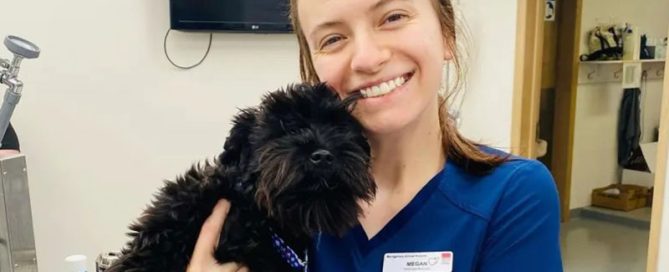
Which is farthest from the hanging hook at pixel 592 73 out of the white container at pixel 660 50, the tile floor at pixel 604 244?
the tile floor at pixel 604 244

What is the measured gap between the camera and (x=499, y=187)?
0.99 metres

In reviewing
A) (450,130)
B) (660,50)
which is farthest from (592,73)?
(450,130)

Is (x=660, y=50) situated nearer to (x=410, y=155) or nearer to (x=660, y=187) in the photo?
(x=660, y=187)

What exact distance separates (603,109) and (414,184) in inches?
201

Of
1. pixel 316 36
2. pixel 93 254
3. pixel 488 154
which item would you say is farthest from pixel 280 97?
pixel 93 254

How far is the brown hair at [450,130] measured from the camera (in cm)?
102

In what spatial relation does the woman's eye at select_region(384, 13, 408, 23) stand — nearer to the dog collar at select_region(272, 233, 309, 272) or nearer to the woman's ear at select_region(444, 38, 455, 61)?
the woman's ear at select_region(444, 38, 455, 61)

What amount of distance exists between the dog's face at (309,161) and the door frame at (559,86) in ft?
6.59

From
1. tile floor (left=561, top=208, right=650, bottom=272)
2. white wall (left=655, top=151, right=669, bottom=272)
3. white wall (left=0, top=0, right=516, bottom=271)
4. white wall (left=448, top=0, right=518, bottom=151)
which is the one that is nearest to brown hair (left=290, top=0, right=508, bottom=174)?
white wall (left=0, top=0, right=516, bottom=271)

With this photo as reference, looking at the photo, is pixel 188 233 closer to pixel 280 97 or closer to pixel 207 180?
pixel 207 180

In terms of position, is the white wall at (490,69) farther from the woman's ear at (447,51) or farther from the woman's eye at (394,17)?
the woman's eye at (394,17)

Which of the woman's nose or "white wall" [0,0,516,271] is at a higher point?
the woman's nose

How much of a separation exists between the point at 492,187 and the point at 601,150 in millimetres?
5200

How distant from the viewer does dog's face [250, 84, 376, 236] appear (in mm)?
917
